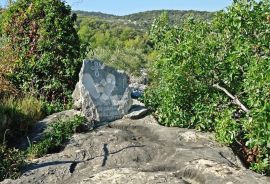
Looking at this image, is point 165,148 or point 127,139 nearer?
point 165,148

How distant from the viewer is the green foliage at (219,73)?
32.5 feet

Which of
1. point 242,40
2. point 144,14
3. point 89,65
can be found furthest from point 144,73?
point 144,14

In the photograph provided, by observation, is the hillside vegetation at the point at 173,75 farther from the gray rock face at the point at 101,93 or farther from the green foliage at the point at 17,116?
the gray rock face at the point at 101,93

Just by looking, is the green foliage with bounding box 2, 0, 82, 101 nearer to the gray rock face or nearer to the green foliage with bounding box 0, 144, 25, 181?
the gray rock face

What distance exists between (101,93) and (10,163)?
3713 millimetres

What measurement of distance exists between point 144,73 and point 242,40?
1379cm

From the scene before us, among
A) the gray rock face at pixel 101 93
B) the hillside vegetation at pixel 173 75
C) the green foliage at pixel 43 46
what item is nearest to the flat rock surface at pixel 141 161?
the hillside vegetation at pixel 173 75

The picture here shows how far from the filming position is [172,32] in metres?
13.1

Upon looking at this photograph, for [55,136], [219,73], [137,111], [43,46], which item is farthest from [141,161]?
[43,46]

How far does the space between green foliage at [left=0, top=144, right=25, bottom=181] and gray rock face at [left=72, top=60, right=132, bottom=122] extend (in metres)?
2.70

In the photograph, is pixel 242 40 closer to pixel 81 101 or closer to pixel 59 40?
pixel 81 101

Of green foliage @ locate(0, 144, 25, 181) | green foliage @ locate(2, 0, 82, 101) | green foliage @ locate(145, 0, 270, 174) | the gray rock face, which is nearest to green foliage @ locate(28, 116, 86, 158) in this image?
green foliage @ locate(0, 144, 25, 181)

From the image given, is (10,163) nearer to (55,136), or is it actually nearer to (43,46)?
(55,136)

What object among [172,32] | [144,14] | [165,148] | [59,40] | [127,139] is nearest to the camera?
[165,148]
